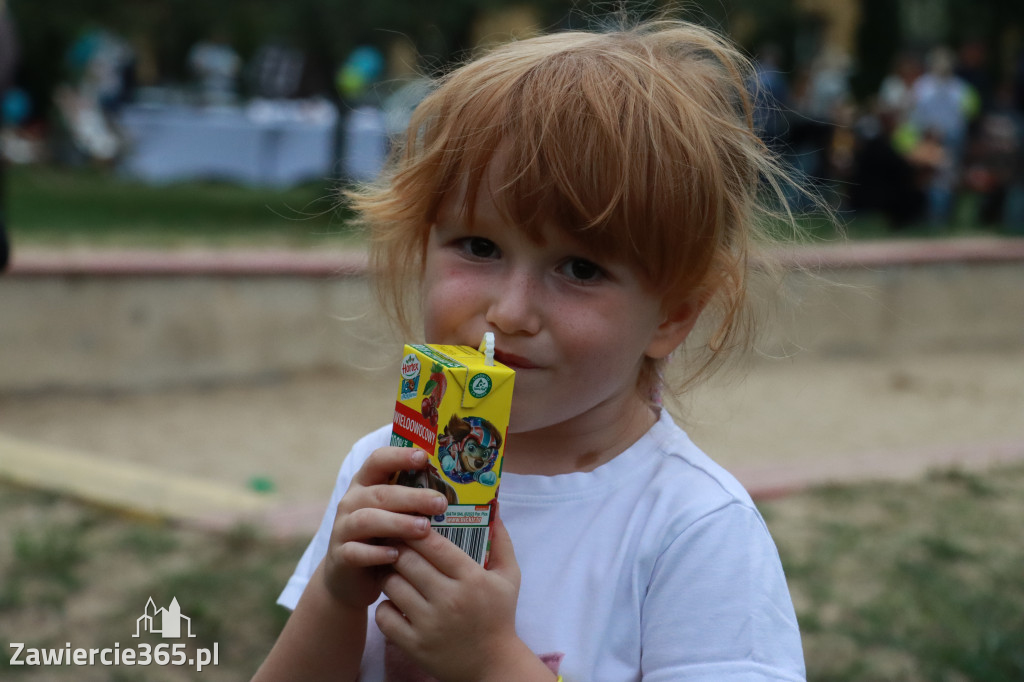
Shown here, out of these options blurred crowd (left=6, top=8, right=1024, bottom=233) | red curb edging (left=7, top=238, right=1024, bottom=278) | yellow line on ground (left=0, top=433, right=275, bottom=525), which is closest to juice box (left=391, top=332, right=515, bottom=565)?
yellow line on ground (left=0, top=433, right=275, bottom=525)

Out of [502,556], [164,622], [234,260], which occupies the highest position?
[502,556]

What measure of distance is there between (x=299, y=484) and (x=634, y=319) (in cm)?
312

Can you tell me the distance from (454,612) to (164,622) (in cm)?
177

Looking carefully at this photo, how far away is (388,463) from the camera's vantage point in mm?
1147

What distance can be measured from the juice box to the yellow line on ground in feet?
7.38

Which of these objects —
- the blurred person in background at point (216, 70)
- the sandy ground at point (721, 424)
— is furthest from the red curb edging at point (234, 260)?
the blurred person in background at point (216, 70)

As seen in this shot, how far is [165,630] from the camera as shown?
2.66 metres

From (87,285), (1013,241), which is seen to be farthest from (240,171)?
(1013,241)

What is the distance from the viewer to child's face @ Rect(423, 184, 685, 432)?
1.23m

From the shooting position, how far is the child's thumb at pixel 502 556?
→ 1.18 metres

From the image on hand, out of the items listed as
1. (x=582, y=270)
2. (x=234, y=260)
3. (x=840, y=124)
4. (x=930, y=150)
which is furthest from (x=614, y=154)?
(x=930, y=150)

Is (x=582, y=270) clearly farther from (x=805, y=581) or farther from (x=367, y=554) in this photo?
(x=805, y=581)

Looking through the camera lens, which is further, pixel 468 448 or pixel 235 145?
pixel 235 145

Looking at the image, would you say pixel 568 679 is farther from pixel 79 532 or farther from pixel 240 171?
pixel 240 171
